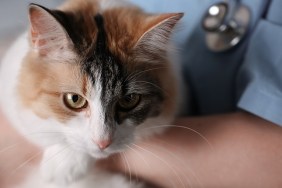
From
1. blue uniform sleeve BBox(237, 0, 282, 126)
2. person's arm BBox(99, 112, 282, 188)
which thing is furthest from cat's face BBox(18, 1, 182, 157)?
blue uniform sleeve BBox(237, 0, 282, 126)

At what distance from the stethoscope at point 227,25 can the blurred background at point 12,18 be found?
0.50 metres

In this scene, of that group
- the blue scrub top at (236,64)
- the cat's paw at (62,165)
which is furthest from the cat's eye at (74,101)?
the blue scrub top at (236,64)

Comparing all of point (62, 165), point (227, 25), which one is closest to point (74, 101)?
point (62, 165)

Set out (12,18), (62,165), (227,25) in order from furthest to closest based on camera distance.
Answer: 1. (12,18)
2. (227,25)
3. (62,165)

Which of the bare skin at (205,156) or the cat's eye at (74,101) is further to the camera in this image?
the bare skin at (205,156)

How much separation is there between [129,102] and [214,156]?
25 cm

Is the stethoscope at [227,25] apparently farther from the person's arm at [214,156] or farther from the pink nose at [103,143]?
the pink nose at [103,143]

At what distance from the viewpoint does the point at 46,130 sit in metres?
0.82

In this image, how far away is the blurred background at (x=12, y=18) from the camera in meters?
1.08

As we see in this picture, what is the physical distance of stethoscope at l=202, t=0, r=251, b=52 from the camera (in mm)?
921

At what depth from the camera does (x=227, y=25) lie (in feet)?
3.07

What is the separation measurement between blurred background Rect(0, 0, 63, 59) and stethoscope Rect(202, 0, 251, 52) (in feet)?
1.65

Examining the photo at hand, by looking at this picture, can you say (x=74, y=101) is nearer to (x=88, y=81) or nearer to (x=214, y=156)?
(x=88, y=81)

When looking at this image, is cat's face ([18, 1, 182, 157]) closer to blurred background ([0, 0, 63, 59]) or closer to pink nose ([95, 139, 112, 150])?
pink nose ([95, 139, 112, 150])
